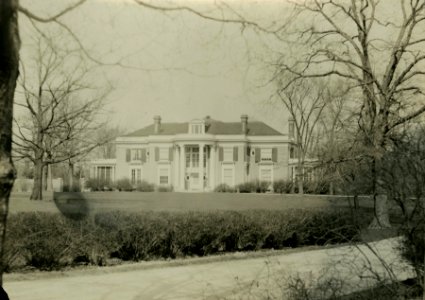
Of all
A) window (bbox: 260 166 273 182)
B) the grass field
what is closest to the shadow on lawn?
the grass field

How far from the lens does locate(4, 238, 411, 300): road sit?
586 cm

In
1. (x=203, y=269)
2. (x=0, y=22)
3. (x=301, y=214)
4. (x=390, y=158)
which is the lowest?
(x=203, y=269)

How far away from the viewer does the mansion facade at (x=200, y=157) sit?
9.36m

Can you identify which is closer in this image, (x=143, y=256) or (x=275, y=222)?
(x=143, y=256)

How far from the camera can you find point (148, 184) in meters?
11.7

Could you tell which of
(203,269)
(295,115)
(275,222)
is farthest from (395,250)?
(295,115)

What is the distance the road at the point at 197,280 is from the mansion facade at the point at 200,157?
2.14m

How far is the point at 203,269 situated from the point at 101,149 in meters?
4.15

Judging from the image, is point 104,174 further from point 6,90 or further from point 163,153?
point 6,90

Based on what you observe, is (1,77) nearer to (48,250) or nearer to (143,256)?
(48,250)

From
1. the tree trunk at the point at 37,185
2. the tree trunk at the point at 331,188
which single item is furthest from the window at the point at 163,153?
the tree trunk at the point at 37,185

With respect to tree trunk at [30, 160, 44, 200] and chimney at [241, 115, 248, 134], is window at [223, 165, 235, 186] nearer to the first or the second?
chimney at [241, 115, 248, 134]

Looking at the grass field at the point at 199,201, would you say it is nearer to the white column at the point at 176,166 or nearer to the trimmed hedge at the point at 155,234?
the white column at the point at 176,166

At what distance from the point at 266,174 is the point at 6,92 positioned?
8.40 metres
